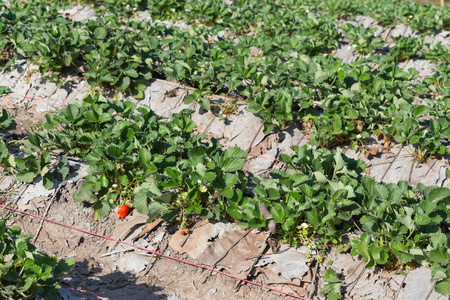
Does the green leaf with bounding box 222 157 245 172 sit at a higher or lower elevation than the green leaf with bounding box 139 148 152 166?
higher

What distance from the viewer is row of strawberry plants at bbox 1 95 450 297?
3.58 meters

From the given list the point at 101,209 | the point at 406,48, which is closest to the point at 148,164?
the point at 101,209

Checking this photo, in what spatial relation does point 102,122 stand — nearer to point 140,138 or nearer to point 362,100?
point 140,138

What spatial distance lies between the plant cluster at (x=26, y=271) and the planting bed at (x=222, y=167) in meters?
0.33

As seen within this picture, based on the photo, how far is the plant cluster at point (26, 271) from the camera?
2799mm

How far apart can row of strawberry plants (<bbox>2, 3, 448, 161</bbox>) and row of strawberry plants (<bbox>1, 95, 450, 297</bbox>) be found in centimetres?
119

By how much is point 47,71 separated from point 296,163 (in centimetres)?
422

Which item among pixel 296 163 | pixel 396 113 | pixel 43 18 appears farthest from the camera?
pixel 43 18

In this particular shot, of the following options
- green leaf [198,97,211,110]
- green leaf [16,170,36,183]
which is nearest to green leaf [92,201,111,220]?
green leaf [16,170,36,183]

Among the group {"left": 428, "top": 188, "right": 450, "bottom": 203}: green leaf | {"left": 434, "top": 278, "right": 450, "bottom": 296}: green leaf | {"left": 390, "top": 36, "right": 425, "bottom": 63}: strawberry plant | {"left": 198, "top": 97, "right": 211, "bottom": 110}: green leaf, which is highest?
{"left": 428, "top": 188, "right": 450, "bottom": 203}: green leaf

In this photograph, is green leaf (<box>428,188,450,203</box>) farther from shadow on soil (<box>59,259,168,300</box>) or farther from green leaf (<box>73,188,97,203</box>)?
green leaf (<box>73,188,97,203</box>)

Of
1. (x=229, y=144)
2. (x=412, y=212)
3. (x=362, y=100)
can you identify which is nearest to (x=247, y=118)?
(x=229, y=144)

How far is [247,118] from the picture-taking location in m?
5.73

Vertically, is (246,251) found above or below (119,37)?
below
